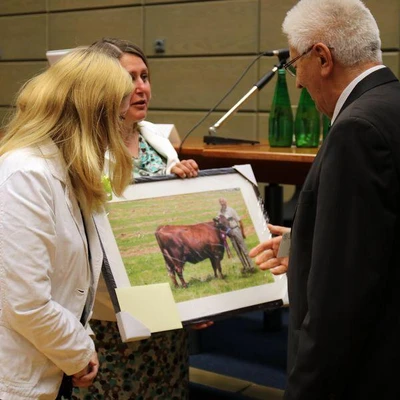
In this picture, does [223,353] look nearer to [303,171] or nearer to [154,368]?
[303,171]

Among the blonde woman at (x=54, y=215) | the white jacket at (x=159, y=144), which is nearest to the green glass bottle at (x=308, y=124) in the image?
the white jacket at (x=159, y=144)

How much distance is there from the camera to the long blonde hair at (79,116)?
1.86 metres

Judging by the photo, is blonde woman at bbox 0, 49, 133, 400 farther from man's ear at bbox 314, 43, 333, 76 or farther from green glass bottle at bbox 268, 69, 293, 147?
green glass bottle at bbox 268, 69, 293, 147

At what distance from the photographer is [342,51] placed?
1765 mm

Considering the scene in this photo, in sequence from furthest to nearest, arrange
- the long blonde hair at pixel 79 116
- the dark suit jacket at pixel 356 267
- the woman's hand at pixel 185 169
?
the woman's hand at pixel 185 169 < the long blonde hair at pixel 79 116 < the dark suit jacket at pixel 356 267

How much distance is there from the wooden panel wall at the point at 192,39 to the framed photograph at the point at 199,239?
338cm

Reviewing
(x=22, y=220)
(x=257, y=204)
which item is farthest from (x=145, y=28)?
(x=22, y=220)

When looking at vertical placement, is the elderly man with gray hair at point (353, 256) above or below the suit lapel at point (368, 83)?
below

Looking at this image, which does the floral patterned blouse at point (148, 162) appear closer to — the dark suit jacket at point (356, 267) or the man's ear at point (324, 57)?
the man's ear at point (324, 57)

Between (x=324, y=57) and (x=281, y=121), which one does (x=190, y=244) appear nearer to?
(x=324, y=57)

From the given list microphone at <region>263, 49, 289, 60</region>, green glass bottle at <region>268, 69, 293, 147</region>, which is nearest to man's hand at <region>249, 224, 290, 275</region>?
microphone at <region>263, 49, 289, 60</region>

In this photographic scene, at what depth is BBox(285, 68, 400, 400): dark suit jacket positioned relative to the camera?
5.06 ft

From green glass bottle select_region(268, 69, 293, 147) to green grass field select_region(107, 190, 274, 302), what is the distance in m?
1.07

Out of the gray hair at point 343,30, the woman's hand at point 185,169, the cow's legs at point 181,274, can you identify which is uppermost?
the gray hair at point 343,30
